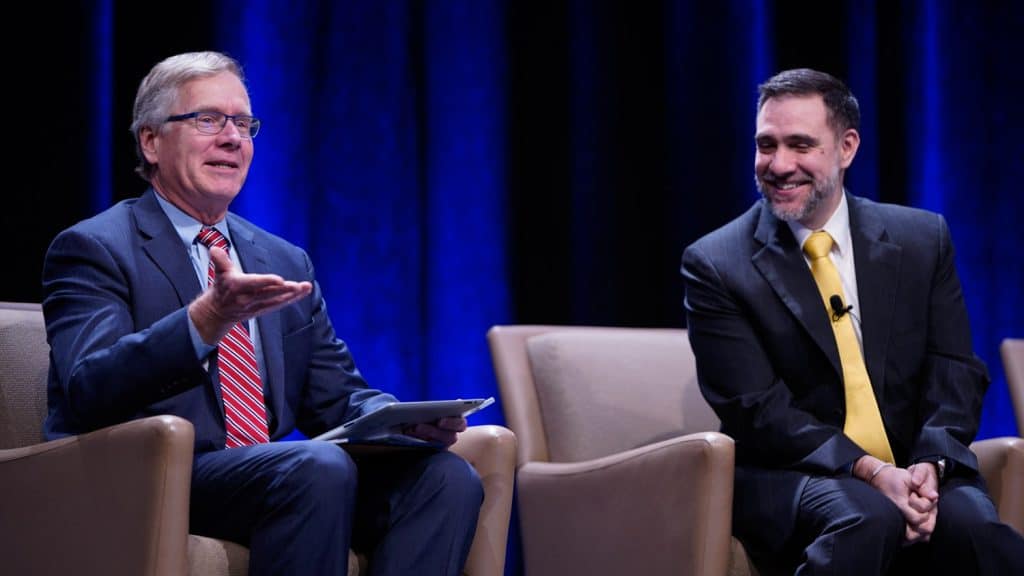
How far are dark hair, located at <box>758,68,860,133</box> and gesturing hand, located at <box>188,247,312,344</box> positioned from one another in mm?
1417

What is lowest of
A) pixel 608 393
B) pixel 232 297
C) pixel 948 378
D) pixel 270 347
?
pixel 608 393

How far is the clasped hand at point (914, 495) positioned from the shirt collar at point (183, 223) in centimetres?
142

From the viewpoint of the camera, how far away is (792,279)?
2.78 meters

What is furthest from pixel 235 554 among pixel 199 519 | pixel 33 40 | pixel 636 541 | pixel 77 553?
pixel 33 40

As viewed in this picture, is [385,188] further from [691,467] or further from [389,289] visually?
[691,467]

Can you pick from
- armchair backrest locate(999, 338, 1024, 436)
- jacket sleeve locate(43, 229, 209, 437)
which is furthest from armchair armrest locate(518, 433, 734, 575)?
armchair backrest locate(999, 338, 1024, 436)

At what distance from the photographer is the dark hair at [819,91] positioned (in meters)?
2.92

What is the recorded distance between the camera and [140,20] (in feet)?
10.6

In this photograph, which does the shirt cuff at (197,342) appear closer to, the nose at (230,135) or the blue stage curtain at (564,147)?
the nose at (230,135)

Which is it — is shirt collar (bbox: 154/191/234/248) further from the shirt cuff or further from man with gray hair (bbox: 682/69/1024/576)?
man with gray hair (bbox: 682/69/1024/576)

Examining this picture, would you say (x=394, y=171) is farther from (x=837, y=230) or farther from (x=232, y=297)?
(x=232, y=297)

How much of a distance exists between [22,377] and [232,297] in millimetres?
701

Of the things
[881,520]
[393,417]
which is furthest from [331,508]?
[881,520]

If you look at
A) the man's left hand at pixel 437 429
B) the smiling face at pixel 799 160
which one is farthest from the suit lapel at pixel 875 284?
the man's left hand at pixel 437 429
